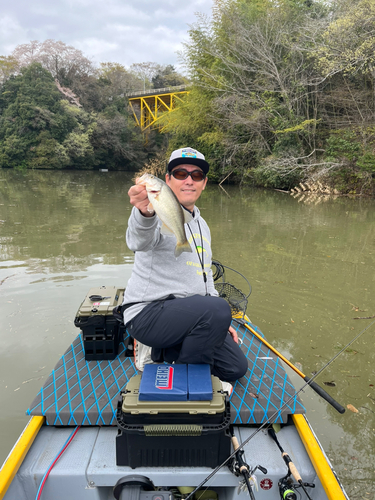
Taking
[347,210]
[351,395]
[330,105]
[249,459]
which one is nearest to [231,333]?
[249,459]

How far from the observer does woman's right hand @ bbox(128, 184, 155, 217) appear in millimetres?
1812

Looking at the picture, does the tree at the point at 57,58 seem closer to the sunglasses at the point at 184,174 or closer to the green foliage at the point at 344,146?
the green foliage at the point at 344,146

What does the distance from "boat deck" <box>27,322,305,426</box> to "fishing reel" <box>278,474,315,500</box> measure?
1.07 ft

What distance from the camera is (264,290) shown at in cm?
525

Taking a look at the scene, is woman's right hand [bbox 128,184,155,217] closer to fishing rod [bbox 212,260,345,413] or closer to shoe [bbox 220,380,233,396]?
shoe [bbox 220,380,233,396]

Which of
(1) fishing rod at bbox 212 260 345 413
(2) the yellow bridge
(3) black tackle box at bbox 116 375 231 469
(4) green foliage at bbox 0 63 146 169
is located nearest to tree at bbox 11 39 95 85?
(4) green foliage at bbox 0 63 146 169

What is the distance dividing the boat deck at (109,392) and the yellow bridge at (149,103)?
36.7 metres

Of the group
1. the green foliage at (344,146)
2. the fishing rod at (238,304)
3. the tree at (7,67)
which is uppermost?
the tree at (7,67)

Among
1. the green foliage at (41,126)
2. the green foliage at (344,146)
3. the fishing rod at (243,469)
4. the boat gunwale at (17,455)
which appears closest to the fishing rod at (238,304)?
the fishing rod at (243,469)

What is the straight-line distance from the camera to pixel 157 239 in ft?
7.02

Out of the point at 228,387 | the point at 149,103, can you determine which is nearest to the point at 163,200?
the point at 228,387

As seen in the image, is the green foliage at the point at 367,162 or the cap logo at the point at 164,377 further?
the green foliage at the point at 367,162

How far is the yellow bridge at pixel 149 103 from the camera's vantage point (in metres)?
37.1

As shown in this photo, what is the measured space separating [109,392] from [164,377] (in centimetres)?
63
